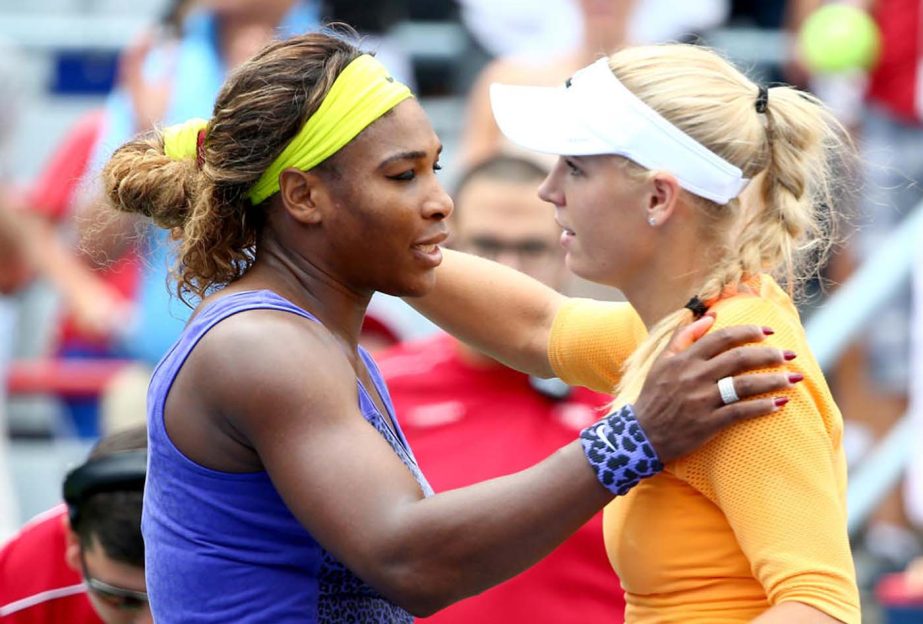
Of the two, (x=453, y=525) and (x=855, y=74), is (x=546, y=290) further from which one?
(x=855, y=74)

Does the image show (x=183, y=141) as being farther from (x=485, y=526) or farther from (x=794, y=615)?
(x=794, y=615)

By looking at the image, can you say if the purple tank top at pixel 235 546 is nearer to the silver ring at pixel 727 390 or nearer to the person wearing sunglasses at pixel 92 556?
the silver ring at pixel 727 390

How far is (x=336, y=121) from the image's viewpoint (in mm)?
2291

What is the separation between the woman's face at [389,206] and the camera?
230 cm

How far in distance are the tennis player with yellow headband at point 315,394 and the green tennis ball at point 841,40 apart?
3.71 meters

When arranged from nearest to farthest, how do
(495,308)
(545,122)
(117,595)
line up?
(545,122), (495,308), (117,595)

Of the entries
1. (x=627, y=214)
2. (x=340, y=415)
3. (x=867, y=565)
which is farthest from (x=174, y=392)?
(x=867, y=565)

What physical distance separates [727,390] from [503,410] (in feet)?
5.42

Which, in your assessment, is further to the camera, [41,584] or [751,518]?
[41,584]

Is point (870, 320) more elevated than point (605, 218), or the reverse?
point (605, 218)

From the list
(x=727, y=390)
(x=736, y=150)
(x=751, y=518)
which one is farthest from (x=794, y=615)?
(x=736, y=150)

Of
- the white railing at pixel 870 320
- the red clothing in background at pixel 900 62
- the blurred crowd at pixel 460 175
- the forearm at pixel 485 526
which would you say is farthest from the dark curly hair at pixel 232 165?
the red clothing in background at pixel 900 62

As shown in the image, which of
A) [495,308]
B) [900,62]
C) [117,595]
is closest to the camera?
[495,308]

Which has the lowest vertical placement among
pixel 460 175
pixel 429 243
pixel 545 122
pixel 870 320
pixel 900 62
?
pixel 870 320
